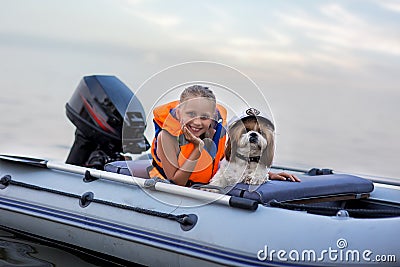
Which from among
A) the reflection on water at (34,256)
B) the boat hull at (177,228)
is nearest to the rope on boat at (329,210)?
the boat hull at (177,228)

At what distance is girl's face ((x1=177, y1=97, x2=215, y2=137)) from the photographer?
3.46 m

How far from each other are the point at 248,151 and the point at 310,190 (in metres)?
0.41

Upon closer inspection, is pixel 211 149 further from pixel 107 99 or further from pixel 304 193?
pixel 107 99

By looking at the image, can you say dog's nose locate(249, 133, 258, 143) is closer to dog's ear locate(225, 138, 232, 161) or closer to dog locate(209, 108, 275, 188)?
dog locate(209, 108, 275, 188)

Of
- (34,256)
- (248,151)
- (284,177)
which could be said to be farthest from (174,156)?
(34,256)

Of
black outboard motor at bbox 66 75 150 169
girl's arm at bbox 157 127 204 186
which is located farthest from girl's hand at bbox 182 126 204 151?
black outboard motor at bbox 66 75 150 169

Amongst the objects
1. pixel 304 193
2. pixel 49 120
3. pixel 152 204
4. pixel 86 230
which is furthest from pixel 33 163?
pixel 49 120

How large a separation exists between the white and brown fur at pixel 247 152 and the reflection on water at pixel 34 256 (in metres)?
0.81

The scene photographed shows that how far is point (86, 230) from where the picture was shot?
3.80 meters

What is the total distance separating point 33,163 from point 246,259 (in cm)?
148

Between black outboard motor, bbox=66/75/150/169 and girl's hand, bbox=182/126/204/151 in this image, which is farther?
black outboard motor, bbox=66/75/150/169

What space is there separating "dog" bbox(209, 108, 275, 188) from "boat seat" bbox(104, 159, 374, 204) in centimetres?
5

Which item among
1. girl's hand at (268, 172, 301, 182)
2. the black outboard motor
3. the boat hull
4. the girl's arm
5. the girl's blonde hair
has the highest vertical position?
the black outboard motor

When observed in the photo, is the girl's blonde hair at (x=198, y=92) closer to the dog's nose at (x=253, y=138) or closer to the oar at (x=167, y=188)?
the dog's nose at (x=253, y=138)
